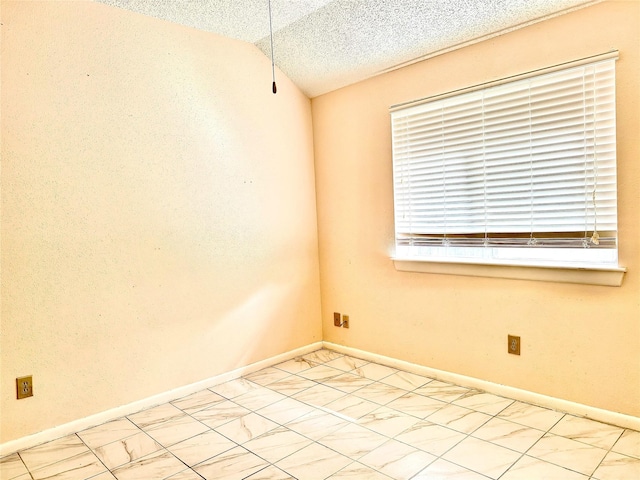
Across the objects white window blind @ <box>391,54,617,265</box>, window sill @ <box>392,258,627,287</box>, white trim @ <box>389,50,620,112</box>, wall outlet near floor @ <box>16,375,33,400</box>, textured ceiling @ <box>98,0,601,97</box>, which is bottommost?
wall outlet near floor @ <box>16,375,33,400</box>

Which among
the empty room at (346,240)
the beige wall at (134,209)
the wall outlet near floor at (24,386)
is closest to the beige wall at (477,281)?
the empty room at (346,240)

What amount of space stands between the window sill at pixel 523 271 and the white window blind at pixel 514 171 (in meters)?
0.07

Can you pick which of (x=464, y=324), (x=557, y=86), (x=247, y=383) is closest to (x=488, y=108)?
(x=557, y=86)

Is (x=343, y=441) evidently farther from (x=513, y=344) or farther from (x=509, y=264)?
(x=509, y=264)

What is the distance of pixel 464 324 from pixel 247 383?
5.26 ft

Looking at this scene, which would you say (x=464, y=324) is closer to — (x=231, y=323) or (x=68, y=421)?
(x=231, y=323)

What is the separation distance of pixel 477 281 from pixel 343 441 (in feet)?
4.35

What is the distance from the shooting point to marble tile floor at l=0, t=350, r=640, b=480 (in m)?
2.05

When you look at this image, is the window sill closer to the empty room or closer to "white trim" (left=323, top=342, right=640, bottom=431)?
the empty room

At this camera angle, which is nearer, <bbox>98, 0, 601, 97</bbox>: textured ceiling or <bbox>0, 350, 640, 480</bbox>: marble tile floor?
<bbox>0, 350, 640, 480</bbox>: marble tile floor

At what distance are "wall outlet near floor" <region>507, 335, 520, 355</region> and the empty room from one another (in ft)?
0.05

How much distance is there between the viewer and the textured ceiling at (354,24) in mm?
2529

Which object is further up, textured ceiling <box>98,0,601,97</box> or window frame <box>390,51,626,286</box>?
textured ceiling <box>98,0,601,97</box>

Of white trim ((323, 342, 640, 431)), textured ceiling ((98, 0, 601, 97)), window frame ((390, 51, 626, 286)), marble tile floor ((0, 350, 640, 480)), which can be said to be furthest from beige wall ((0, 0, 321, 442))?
window frame ((390, 51, 626, 286))
